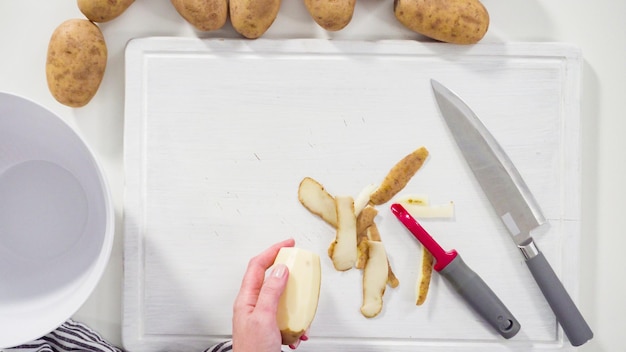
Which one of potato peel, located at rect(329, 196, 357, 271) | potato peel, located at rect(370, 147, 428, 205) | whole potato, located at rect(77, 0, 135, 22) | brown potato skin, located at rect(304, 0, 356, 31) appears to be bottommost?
potato peel, located at rect(329, 196, 357, 271)

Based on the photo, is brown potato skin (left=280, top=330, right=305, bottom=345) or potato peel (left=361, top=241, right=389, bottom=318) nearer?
brown potato skin (left=280, top=330, right=305, bottom=345)

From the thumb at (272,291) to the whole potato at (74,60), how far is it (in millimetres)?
413

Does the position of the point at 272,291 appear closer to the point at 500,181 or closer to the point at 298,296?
the point at 298,296

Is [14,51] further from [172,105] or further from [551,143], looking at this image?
[551,143]

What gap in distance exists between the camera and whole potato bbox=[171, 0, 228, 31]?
2.71 feet

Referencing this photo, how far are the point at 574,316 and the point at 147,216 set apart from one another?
26.9 inches

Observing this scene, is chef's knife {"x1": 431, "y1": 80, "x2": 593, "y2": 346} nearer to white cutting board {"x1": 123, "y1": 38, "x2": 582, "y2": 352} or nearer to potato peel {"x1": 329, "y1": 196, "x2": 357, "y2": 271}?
white cutting board {"x1": 123, "y1": 38, "x2": 582, "y2": 352}

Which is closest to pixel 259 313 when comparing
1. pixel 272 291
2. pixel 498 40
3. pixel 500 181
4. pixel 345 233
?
pixel 272 291

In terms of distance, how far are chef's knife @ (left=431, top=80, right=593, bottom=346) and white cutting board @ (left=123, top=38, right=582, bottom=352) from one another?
17 mm

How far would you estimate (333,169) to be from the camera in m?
0.88

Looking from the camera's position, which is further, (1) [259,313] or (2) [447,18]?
(2) [447,18]

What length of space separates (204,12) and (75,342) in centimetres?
55

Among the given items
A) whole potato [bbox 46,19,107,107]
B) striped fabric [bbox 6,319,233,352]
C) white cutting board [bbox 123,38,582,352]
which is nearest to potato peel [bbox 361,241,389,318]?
white cutting board [bbox 123,38,582,352]

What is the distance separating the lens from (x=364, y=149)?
88cm
